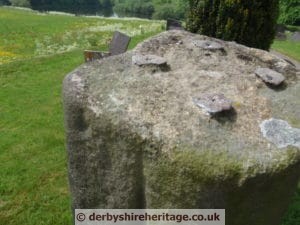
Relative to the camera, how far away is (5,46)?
1981 cm

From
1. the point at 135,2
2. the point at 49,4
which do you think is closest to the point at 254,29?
the point at 49,4

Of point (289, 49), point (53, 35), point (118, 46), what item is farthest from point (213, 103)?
point (53, 35)

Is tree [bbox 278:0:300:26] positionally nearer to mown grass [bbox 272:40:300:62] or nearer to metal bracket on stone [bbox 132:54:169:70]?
mown grass [bbox 272:40:300:62]

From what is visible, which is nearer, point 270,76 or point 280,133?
point 280,133

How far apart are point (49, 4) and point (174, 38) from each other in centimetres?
8111

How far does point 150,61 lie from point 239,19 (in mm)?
4257

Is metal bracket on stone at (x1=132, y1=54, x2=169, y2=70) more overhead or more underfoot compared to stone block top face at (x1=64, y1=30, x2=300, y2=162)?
more overhead

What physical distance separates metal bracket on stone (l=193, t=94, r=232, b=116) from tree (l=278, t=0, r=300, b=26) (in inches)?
1664

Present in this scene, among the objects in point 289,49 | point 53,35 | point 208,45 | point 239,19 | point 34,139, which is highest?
point 208,45

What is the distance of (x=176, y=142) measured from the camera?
3.60m

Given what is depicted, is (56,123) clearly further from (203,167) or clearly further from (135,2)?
(135,2)

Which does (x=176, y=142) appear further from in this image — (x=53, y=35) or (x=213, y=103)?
(x=53, y=35)

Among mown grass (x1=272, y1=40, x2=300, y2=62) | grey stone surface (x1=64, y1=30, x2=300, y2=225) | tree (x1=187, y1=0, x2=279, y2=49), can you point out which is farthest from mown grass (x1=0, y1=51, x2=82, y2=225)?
mown grass (x1=272, y1=40, x2=300, y2=62)

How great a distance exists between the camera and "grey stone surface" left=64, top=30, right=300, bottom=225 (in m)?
3.54
